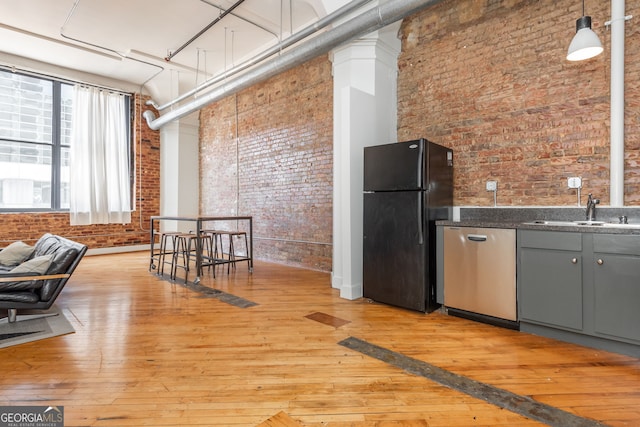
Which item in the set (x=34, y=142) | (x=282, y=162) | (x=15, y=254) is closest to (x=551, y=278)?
(x=282, y=162)

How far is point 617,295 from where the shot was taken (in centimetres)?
252

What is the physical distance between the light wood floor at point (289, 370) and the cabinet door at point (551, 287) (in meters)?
0.21

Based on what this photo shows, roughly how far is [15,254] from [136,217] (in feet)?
14.1

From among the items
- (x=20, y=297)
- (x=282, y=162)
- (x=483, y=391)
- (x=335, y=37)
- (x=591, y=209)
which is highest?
(x=335, y=37)

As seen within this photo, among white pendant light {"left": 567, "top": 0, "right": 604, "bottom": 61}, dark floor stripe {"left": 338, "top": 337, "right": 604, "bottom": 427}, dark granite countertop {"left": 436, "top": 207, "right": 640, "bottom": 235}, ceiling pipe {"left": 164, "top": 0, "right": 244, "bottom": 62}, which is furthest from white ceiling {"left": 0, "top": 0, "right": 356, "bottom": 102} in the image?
dark floor stripe {"left": 338, "top": 337, "right": 604, "bottom": 427}

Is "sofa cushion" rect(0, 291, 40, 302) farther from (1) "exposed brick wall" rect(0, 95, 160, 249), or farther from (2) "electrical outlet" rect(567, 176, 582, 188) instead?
(2) "electrical outlet" rect(567, 176, 582, 188)

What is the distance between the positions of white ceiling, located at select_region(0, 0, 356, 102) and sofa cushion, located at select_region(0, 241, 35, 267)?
3645mm

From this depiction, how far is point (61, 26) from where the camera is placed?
5.67 meters

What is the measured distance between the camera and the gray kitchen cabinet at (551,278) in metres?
2.70

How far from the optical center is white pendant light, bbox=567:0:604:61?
2730mm

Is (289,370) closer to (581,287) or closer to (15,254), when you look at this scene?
(581,287)

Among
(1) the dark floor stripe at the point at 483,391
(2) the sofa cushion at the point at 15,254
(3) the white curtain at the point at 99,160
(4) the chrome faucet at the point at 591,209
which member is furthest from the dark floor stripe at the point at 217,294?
(3) the white curtain at the point at 99,160

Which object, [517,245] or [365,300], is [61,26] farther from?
[517,245]

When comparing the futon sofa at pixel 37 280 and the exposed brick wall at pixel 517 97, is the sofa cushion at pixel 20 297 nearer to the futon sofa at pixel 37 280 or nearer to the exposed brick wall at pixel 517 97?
the futon sofa at pixel 37 280
